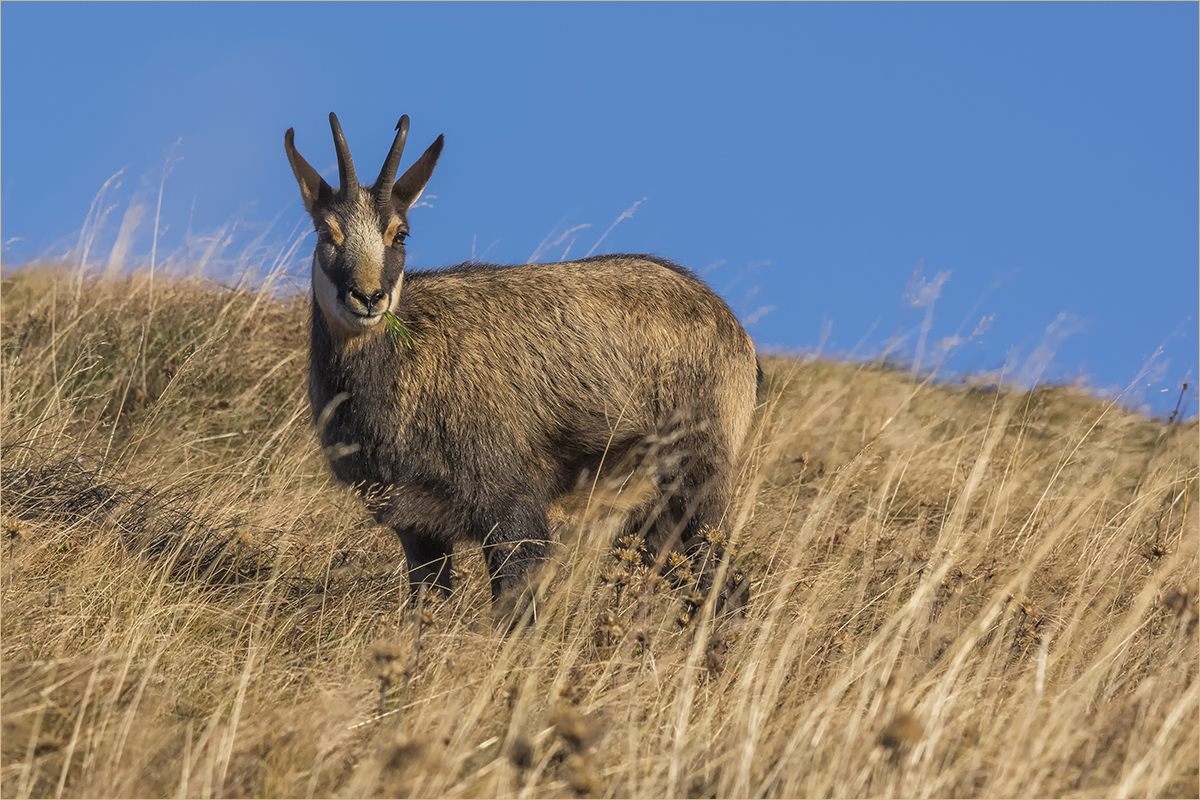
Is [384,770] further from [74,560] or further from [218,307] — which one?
[218,307]

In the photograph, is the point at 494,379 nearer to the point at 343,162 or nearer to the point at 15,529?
the point at 343,162

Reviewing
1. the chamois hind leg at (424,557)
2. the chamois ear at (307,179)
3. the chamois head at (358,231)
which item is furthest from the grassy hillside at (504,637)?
the chamois ear at (307,179)

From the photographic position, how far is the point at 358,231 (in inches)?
221

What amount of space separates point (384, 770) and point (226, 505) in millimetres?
3451

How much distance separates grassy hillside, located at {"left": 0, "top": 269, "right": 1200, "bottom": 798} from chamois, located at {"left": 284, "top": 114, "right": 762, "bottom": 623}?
38 centimetres

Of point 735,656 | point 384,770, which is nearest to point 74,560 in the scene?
point 384,770

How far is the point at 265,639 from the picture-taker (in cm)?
472

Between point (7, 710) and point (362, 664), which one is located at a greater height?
point (362, 664)

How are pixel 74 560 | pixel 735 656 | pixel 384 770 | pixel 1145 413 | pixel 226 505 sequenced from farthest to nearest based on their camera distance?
pixel 1145 413 → pixel 226 505 → pixel 74 560 → pixel 735 656 → pixel 384 770

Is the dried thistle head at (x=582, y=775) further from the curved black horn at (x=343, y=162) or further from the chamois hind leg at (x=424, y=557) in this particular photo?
the curved black horn at (x=343, y=162)

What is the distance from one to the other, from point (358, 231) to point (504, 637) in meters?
2.16

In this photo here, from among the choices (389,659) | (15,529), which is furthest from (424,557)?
(389,659)

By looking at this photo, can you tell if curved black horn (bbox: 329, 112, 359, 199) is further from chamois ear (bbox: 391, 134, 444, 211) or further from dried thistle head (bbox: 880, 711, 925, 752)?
dried thistle head (bbox: 880, 711, 925, 752)

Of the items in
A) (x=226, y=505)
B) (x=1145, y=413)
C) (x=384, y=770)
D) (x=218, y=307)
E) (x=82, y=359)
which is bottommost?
(x=384, y=770)
